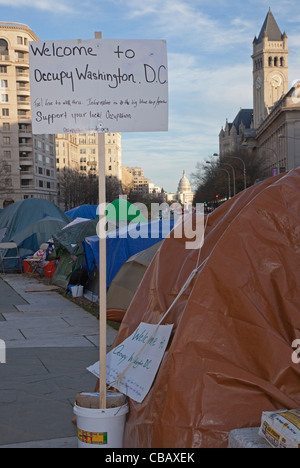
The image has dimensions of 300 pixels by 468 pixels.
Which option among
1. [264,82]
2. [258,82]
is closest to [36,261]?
[264,82]

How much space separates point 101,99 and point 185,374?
2.18m

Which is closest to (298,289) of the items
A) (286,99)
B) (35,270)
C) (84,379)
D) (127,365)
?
(127,365)

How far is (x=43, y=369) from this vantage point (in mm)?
6539

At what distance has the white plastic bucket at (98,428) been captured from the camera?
3656 millimetres

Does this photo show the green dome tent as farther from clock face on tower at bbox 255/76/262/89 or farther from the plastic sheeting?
clock face on tower at bbox 255/76/262/89

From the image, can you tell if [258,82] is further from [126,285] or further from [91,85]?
[91,85]

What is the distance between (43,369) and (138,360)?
2.63 metres

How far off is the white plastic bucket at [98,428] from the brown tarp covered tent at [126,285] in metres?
5.75

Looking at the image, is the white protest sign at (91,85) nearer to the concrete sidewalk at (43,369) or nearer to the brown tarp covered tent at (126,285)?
the concrete sidewalk at (43,369)

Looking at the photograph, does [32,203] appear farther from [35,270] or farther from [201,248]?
[201,248]

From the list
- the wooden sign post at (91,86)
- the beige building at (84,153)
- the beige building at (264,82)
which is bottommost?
the wooden sign post at (91,86)

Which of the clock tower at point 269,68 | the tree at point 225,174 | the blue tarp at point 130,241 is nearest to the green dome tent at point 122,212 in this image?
the blue tarp at point 130,241

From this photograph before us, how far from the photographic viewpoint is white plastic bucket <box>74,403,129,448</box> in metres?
3.66
